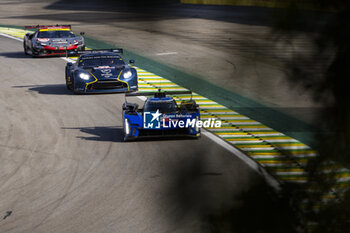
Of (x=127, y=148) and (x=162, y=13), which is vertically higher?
(x=162, y=13)

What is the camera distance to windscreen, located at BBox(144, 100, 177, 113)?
14148mm

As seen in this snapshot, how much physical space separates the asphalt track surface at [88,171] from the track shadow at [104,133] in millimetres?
25

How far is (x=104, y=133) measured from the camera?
15.0 metres

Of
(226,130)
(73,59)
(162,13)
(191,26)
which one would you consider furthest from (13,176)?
(73,59)

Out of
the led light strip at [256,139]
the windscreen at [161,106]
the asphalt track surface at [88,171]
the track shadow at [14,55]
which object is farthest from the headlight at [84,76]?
the track shadow at [14,55]

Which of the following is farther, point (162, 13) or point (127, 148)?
point (127, 148)

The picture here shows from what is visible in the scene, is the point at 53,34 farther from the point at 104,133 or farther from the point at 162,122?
the point at 162,122

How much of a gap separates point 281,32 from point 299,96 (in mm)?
253

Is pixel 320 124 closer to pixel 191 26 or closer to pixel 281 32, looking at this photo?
pixel 281 32

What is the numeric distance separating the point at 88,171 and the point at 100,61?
31.4 feet

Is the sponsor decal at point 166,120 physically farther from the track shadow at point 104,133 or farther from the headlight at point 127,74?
the headlight at point 127,74

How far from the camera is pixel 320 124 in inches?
80.7

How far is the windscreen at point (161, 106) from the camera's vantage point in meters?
14.1

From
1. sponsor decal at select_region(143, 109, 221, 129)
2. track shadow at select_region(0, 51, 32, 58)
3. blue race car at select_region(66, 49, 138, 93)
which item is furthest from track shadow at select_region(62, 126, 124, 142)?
track shadow at select_region(0, 51, 32, 58)
